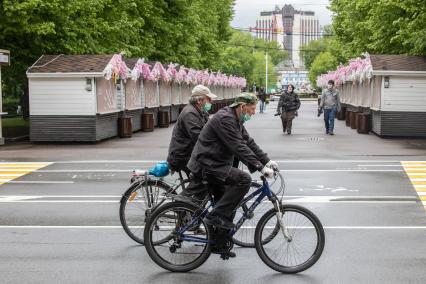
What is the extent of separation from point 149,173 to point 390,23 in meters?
27.8

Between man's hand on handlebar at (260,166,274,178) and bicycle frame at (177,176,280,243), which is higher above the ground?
man's hand on handlebar at (260,166,274,178)

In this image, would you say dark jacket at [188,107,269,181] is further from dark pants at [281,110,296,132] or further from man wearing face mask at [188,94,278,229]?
dark pants at [281,110,296,132]

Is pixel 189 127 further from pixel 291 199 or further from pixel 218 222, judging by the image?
pixel 291 199

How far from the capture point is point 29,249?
8.68 metres

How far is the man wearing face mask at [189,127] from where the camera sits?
28.1ft

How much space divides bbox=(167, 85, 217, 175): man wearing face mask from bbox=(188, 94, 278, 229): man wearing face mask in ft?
3.13

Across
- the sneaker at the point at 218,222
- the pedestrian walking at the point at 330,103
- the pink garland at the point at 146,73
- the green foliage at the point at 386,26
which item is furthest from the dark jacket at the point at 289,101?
the sneaker at the point at 218,222

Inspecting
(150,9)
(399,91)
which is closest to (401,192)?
(399,91)

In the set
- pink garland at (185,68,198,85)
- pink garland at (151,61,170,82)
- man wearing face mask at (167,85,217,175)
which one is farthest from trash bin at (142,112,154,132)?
man wearing face mask at (167,85,217,175)

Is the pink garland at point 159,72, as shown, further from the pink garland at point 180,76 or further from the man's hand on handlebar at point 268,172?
the man's hand on handlebar at point 268,172

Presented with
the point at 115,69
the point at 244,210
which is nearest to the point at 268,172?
the point at 244,210

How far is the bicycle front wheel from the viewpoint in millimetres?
7484

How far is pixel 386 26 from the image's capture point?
1373 inches

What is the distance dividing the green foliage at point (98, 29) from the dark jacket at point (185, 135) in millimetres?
18471
